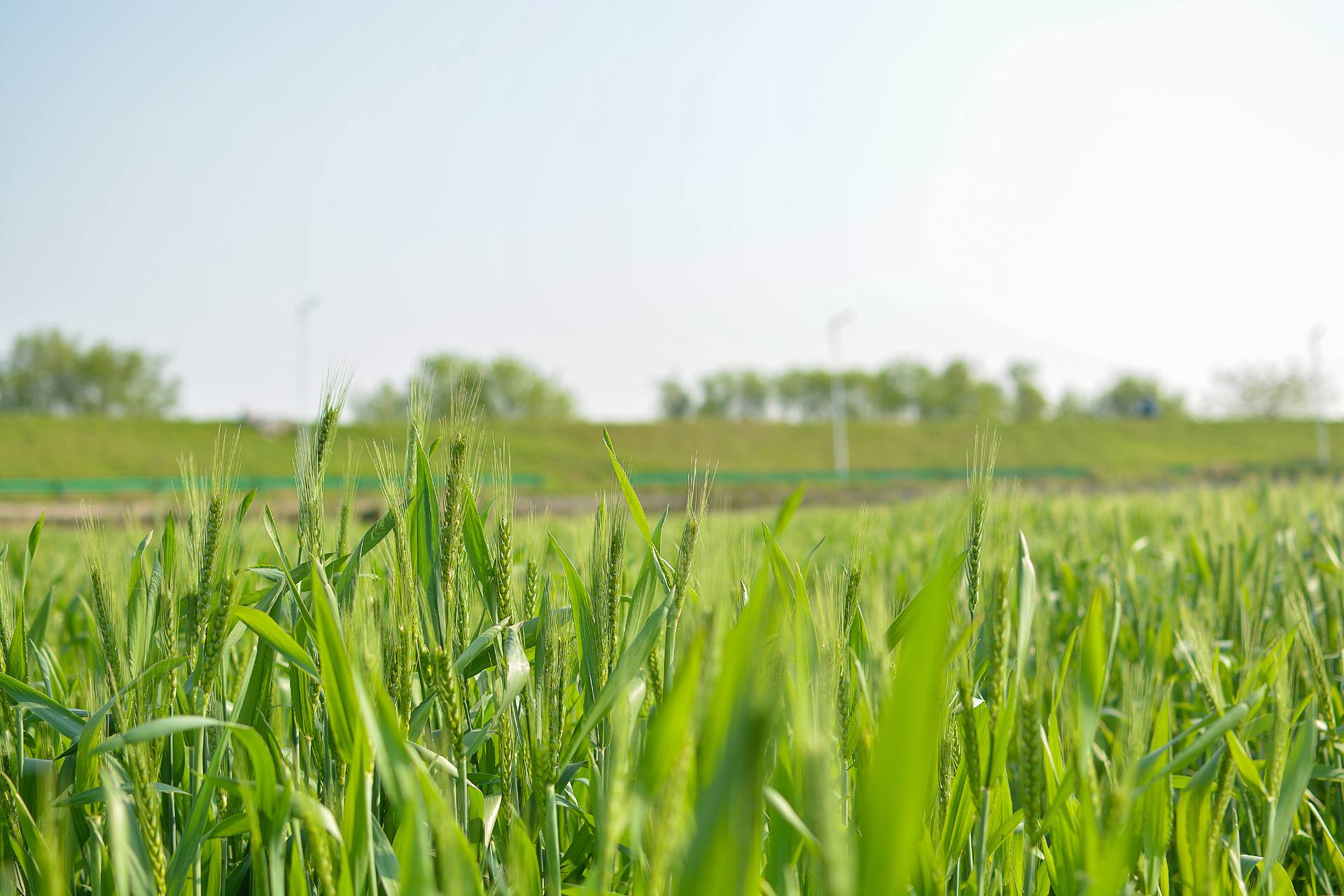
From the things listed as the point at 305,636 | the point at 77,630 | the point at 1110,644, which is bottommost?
the point at 77,630

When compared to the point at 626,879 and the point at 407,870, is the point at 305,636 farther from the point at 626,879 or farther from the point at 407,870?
the point at 407,870

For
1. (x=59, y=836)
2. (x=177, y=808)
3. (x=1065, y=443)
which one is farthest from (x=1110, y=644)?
(x=1065, y=443)

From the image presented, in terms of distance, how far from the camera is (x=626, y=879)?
107 cm

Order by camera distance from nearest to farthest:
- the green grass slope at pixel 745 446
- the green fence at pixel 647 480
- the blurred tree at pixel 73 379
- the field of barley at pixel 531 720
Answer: the field of barley at pixel 531 720
the green fence at pixel 647 480
the green grass slope at pixel 745 446
the blurred tree at pixel 73 379

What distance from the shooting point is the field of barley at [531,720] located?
0.72 metres

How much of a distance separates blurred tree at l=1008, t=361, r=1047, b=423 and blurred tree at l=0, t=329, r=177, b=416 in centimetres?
Result: 7795

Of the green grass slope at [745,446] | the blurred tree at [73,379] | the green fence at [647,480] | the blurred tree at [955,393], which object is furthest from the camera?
the blurred tree at [955,393]

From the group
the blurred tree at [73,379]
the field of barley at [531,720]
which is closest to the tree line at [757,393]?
the blurred tree at [73,379]

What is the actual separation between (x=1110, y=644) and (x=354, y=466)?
133cm

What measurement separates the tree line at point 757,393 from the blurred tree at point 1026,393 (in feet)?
0.34

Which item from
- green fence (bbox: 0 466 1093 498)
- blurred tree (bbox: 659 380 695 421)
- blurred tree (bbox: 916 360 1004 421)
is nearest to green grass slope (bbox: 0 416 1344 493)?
green fence (bbox: 0 466 1093 498)

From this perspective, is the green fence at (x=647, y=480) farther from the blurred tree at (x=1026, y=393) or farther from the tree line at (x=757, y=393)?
the blurred tree at (x=1026, y=393)

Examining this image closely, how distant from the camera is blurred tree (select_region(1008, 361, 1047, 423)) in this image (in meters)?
89.9

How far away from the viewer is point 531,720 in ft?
3.16
